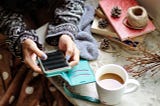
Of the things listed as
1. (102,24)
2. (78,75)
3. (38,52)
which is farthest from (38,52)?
(102,24)

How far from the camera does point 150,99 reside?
92 centimetres

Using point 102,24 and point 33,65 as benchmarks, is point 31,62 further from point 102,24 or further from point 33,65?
point 102,24

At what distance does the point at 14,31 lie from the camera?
1001 millimetres

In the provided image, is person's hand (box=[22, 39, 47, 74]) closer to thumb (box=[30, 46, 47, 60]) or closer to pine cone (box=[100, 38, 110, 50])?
thumb (box=[30, 46, 47, 60])

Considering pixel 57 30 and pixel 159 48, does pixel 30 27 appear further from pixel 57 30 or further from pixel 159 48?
pixel 159 48

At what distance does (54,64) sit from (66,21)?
182 millimetres

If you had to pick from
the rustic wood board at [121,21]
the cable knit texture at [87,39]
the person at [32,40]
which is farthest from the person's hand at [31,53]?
the rustic wood board at [121,21]

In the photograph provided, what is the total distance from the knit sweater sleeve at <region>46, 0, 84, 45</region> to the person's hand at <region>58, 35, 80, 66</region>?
2 cm

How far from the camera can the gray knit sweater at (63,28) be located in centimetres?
99

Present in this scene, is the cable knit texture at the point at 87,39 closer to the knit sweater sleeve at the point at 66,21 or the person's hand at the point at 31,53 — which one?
the knit sweater sleeve at the point at 66,21

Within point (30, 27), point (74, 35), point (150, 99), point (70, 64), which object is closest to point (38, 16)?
point (30, 27)

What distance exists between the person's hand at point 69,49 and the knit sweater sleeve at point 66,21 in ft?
0.08

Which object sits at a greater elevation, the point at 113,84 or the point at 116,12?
the point at 116,12

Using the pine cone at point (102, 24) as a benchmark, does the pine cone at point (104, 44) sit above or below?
below
